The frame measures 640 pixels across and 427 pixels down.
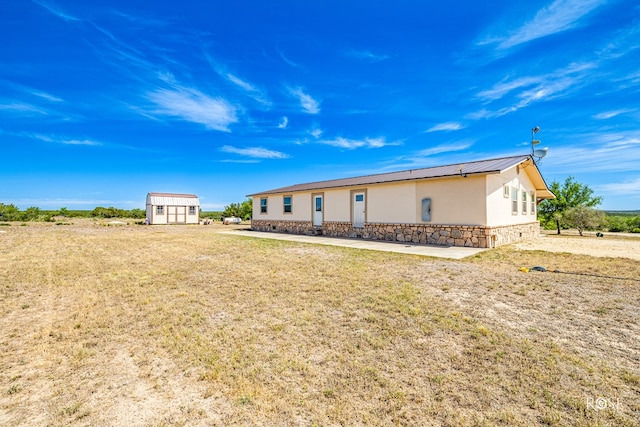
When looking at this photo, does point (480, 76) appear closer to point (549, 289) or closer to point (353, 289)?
point (549, 289)

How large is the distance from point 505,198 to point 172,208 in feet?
108

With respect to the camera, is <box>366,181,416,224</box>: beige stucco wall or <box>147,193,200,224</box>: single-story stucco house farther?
<box>147,193,200,224</box>: single-story stucco house

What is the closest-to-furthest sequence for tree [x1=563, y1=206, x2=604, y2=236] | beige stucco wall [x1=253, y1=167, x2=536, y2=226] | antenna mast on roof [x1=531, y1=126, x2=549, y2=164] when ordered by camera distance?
1. beige stucco wall [x1=253, y1=167, x2=536, y2=226]
2. antenna mast on roof [x1=531, y1=126, x2=549, y2=164]
3. tree [x1=563, y1=206, x2=604, y2=236]

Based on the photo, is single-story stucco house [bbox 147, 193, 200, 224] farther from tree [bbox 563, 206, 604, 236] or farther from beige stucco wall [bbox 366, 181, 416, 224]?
tree [bbox 563, 206, 604, 236]

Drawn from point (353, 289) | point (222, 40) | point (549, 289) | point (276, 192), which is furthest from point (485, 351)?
point (276, 192)

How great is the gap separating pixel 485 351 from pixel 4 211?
45955 millimetres

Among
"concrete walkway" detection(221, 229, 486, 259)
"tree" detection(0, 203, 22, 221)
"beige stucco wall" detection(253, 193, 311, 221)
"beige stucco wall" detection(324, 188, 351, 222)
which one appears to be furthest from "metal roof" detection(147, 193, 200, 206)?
"concrete walkway" detection(221, 229, 486, 259)

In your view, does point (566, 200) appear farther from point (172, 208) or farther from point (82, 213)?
point (82, 213)

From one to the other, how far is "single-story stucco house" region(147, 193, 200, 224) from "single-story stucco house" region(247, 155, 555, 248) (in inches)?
848

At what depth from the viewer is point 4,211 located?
30688 mm

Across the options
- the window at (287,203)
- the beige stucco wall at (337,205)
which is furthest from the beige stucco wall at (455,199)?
the window at (287,203)

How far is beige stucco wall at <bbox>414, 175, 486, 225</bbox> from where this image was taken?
1080 cm

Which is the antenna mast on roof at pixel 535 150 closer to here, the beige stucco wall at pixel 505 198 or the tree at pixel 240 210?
the beige stucco wall at pixel 505 198

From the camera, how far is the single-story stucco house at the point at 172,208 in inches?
1241
